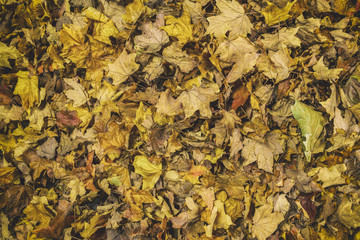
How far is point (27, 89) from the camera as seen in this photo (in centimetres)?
166

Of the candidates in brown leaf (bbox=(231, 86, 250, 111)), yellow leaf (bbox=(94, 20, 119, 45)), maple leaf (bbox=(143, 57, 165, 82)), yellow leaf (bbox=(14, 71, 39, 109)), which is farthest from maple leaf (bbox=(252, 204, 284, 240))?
yellow leaf (bbox=(14, 71, 39, 109))

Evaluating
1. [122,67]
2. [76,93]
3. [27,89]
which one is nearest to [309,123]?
[122,67]

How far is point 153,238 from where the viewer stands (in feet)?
4.82

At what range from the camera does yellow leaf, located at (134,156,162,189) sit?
141 centimetres

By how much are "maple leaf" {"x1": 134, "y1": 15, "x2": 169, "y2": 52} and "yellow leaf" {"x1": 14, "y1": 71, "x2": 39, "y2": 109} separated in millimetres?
835

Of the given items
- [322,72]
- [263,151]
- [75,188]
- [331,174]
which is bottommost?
[75,188]

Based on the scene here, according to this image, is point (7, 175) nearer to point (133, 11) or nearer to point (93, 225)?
point (93, 225)

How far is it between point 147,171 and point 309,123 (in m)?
0.98

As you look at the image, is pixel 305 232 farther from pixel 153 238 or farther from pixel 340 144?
pixel 153 238

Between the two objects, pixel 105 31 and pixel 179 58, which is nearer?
pixel 179 58

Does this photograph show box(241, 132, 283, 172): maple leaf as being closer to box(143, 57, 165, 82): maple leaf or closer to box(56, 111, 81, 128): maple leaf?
box(143, 57, 165, 82): maple leaf

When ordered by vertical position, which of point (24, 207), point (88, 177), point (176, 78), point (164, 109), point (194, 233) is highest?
point (176, 78)

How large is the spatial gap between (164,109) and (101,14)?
77cm

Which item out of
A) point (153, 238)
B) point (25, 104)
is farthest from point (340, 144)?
point (25, 104)
